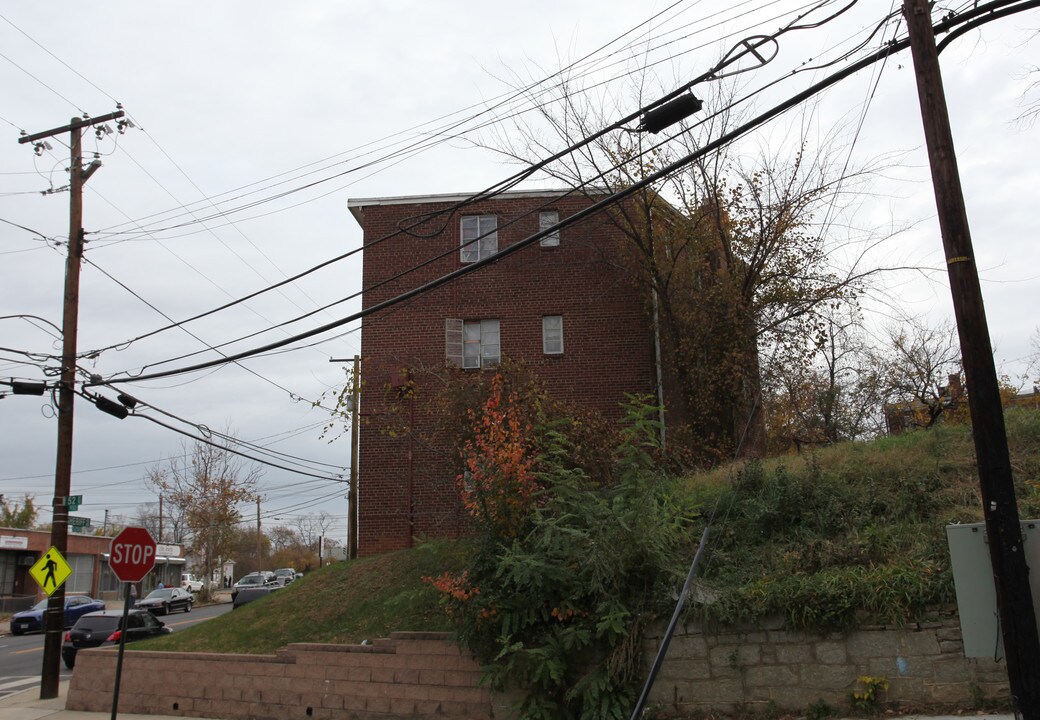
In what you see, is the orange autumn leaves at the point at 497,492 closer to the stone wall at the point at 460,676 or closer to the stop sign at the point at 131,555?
the stone wall at the point at 460,676

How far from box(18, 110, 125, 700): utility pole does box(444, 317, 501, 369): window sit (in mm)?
9143

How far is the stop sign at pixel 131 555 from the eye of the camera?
11805 mm

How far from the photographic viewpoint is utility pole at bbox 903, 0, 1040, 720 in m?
5.97

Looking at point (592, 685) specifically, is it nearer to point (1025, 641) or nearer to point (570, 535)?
point (570, 535)

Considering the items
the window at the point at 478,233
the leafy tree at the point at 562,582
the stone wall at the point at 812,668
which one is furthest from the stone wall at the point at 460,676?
the window at the point at 478,233

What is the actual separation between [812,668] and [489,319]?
15.1 m

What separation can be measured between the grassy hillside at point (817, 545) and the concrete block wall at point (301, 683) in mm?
944

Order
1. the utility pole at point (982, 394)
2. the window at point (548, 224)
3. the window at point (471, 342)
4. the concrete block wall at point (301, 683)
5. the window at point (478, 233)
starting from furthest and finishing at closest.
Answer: the window at point (478, 233), the window at point (548, 224), the window at point (471, 342), the concrete block wall at point (301, 683), the utility pole at point (982, 394)

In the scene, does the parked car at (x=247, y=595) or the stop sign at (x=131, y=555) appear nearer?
the stop sign at (x=131, y=555)

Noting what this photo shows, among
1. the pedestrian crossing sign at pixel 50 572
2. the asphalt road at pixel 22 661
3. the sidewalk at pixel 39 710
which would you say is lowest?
the asphalt road at pixel 22 661

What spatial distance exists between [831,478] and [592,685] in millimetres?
4917

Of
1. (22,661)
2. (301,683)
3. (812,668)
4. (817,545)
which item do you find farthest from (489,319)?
Answer: (22,661)

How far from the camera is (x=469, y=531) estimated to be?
13914mm

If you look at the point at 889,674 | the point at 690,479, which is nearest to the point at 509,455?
the point at 690,479
